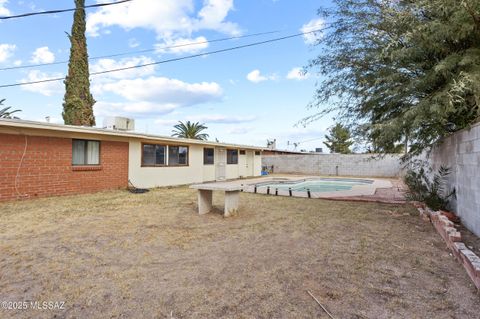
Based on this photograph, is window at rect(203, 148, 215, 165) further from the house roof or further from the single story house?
the house roof

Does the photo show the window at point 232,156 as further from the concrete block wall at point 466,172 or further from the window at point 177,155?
the concrete block wall at point 466,172

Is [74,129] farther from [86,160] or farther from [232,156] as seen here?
[232,156]

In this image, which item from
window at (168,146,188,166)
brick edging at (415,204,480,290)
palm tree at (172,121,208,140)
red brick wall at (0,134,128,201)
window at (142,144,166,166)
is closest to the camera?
brick edging at (415,204,480,290)

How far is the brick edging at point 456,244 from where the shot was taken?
2.71m

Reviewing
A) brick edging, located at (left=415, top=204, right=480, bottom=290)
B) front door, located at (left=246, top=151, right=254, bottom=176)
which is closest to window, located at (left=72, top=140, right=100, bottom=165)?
brick edging, located at (left=415, top=204, right=480, bottom=290)

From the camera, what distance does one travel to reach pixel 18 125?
730cm

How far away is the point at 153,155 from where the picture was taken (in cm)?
1206

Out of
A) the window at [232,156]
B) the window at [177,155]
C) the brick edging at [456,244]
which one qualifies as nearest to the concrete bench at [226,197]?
the brick edging at [456,244]

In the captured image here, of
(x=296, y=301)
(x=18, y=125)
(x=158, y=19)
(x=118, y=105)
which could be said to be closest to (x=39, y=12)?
(x=18, y=125)

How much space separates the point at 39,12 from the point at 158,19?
179 inches

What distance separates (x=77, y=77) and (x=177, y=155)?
685 cm

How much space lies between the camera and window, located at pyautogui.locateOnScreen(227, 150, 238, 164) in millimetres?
17105

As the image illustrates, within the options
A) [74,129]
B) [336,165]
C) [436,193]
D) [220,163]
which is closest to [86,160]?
[74,129]

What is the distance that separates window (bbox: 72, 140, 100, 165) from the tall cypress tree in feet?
18.6
